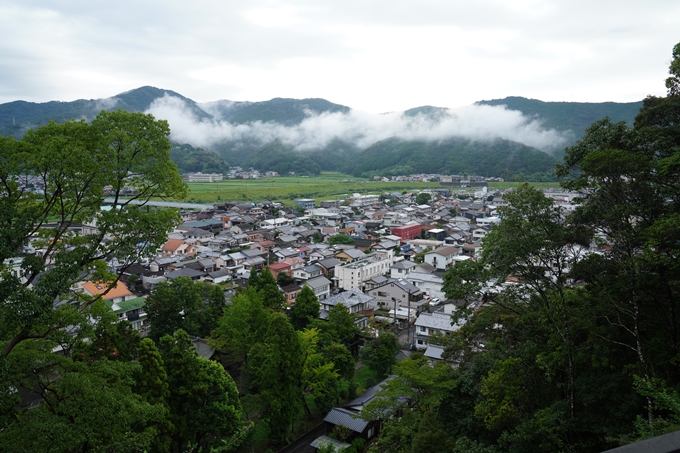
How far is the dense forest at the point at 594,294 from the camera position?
6648 millimetres

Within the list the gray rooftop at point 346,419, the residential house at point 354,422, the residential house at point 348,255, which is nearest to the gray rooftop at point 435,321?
the residential house at point 354,422

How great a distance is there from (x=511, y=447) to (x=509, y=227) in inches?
147

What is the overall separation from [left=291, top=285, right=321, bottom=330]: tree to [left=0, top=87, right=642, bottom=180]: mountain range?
80188 millimetres

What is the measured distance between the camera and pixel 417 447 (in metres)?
8.03

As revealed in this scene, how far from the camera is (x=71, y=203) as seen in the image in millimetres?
5695

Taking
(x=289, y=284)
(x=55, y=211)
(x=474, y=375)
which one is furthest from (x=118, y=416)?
(x=289, y=284)

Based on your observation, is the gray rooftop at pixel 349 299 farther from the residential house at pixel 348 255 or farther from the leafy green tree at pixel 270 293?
the residential house at pixel 348 255

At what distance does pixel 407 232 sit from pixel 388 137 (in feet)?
387

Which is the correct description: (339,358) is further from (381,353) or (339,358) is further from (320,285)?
(320,285)

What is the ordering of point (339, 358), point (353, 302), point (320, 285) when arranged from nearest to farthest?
1. point (339, 358)
2. point (353, 302)
3. point (320, 285)

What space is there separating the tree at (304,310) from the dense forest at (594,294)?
32.4 ft

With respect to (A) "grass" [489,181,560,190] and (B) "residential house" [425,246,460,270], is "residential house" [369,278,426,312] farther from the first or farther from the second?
(A) "grass" [489,181,560,190]

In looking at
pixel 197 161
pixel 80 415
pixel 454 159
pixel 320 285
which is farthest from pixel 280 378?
pixel 197 161

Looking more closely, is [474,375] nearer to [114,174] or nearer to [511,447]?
[511,447]
